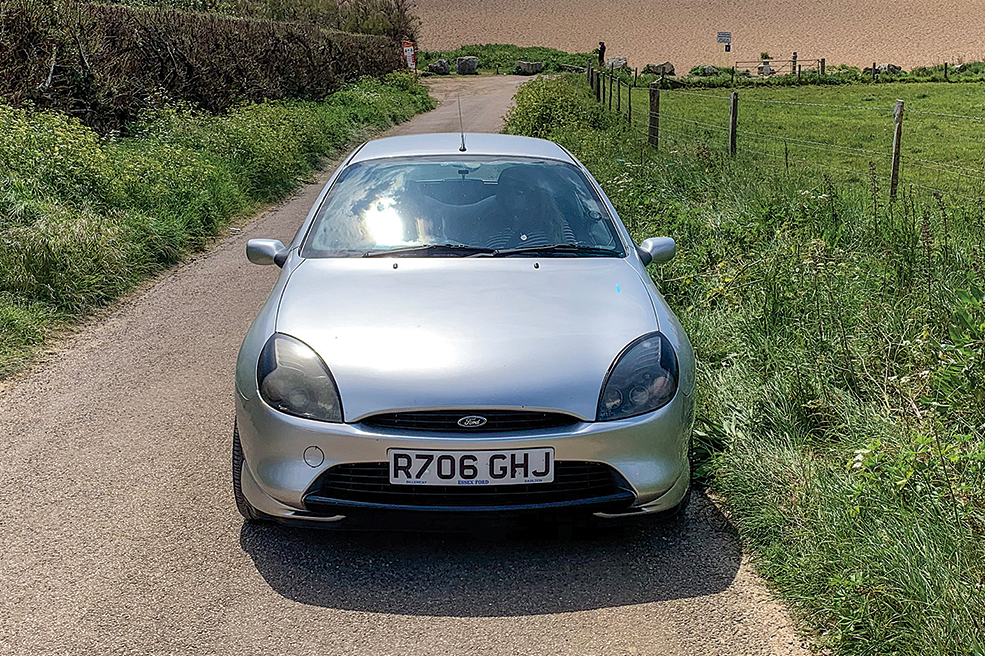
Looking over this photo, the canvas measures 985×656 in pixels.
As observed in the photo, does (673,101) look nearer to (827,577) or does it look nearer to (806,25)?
(827,577)

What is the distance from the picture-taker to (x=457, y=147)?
17.8ft

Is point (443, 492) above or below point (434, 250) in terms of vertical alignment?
below

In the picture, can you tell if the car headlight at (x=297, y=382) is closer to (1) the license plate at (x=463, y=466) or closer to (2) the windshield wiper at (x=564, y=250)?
(1) the license plate at (x=463, y=466)

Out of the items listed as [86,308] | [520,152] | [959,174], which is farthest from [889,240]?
[959,174]

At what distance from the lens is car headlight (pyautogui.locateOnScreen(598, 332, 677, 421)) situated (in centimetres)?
355

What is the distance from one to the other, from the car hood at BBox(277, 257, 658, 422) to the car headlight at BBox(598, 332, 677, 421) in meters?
0.04

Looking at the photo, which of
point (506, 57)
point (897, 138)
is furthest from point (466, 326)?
point (506, 57)

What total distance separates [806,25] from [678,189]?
101m

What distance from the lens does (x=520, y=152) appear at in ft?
17.7

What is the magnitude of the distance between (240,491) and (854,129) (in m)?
24.3

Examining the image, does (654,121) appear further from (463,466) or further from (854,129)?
(463,466)

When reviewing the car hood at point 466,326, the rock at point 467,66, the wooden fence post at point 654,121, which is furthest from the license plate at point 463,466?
the rock at point 467,66

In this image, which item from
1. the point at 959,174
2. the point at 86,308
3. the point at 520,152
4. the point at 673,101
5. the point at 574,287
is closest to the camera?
the point at 574,287

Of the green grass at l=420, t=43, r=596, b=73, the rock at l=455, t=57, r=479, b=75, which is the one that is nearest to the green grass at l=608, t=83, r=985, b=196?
the rock at l=455, t=57, r=479, b=75
